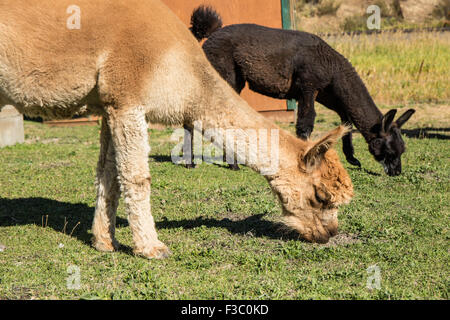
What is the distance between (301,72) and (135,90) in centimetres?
440

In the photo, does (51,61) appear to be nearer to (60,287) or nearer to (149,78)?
(149,78)

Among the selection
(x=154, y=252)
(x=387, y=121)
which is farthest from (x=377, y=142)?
(x=154, y=252)

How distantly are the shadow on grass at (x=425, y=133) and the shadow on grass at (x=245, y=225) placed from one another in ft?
20.2

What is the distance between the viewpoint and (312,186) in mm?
4730

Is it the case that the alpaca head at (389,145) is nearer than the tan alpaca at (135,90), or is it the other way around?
the tan alpaca at (135,90)

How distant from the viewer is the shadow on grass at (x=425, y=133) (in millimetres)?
10934

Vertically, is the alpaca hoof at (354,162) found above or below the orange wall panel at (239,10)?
below

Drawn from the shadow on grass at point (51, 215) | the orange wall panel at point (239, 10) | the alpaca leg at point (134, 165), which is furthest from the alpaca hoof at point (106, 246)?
the orange wall panel at point (239, 10)

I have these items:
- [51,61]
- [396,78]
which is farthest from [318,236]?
[396,78]

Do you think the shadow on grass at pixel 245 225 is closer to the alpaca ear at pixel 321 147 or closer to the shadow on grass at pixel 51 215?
the shadow on grass at pixel 51 215

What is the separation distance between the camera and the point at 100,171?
506 cm

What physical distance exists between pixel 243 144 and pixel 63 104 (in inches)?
60.1

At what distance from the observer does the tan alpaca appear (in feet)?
14.2

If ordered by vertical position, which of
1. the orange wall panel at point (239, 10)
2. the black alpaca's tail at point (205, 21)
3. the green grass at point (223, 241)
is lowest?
the green grass at point (223, 241)
